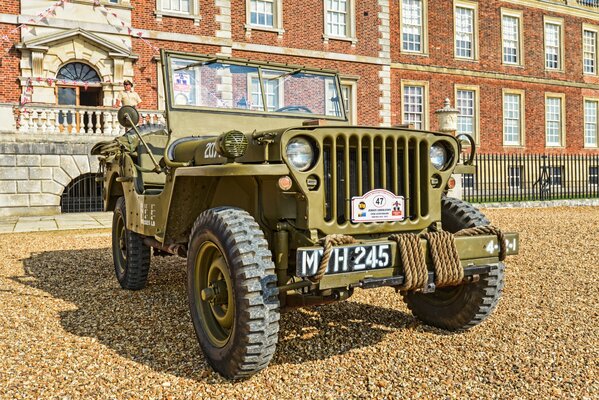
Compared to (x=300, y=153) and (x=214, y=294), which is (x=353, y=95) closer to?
(x=300, y=153)

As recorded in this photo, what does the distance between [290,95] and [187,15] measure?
14.5 metres

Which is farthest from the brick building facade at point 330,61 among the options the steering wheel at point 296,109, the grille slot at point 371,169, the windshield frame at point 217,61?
the grille slot at point 371,169

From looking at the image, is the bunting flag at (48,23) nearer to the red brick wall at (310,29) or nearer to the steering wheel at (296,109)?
the red brick wall at (310,29)

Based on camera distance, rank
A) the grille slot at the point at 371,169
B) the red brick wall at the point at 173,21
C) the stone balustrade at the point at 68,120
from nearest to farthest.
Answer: the grille slot at the point at 371,169
the stone balustrade at the point at 68,120
the red brick wall at the point at 173,21

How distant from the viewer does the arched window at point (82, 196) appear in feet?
51.4

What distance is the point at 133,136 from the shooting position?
564cm

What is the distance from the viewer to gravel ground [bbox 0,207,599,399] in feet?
9.95

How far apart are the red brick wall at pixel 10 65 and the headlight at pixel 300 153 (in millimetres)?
15454

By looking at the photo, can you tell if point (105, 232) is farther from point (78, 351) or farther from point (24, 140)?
point (78, 351)

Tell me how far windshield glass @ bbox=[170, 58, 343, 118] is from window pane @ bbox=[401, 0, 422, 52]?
63.6 feet

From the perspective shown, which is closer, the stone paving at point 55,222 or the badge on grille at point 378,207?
the badge on grille at point 378,207

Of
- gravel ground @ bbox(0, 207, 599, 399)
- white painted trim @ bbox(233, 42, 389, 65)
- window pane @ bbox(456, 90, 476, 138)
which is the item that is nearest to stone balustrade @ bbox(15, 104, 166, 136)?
white painted trim @ bbox(233, 42, 389, 65)

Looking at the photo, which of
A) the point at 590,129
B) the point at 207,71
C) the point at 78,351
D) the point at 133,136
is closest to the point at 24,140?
the point at 133,136

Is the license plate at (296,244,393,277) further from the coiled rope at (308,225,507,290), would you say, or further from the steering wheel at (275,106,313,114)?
the steering wheel at (275,106,313,114)
